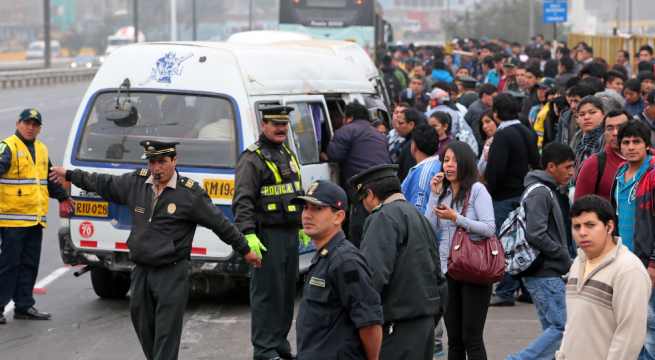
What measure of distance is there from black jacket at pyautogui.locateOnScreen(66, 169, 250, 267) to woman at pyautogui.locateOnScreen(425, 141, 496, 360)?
1332 millimetres

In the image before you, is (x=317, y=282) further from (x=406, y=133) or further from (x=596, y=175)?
(x=406, y=133)

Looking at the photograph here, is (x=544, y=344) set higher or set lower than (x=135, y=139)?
lower

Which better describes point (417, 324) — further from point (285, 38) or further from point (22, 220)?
point (285, 38)

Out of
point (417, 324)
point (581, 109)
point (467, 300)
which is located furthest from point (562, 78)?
point (417, 324)

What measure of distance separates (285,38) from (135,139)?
5.68m

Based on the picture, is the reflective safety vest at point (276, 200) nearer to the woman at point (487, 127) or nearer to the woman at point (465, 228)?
the woman at point (465, 228)

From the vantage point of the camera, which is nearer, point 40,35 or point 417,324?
point 417,324

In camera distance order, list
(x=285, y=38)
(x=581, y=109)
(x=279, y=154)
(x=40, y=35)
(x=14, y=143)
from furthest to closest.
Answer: (x=40, y=35), (x=285, y=38), (x=14, y=143), (x=581, y=109), (x=279, y=154)

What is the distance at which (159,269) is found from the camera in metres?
7.59

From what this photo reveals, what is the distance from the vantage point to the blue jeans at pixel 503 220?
10609 millimetres

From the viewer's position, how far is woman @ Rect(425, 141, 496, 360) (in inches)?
290

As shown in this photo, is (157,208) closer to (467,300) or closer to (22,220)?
(467,300)

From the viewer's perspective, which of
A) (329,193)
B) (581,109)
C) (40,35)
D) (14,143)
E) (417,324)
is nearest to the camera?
(329,193)

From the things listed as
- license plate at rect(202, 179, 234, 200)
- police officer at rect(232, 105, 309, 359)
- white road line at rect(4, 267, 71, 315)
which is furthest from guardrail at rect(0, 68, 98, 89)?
police officer at rect(232, 105, 309, 359)
